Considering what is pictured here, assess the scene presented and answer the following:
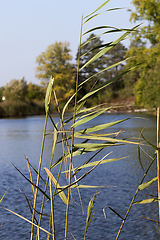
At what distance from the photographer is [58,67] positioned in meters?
49.4

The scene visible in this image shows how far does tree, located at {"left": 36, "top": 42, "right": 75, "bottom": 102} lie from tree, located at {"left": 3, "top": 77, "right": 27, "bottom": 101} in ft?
20.8

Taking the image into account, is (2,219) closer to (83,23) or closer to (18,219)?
(18,219)

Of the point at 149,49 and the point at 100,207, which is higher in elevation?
the point at 149,49

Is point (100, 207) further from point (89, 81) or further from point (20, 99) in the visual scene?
point (89, 81)

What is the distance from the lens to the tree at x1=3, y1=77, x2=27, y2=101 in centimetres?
4006

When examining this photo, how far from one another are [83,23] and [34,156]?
314 inches

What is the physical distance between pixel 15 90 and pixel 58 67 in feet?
34.6

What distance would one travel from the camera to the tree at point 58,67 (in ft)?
162

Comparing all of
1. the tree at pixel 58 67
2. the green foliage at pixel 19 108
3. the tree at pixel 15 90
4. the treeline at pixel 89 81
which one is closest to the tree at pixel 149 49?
the treeline at pixel 89 81

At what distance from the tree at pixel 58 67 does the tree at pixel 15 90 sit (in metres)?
6.35

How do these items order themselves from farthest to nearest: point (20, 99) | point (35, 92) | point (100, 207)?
point (35, 92) → point (20, 99) → point (100, 207)

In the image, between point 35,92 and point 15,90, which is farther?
point 35,92

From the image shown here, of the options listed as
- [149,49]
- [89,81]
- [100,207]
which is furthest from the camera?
[89,81]

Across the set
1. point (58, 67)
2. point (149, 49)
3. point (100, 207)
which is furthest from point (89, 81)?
point (100, 207)
